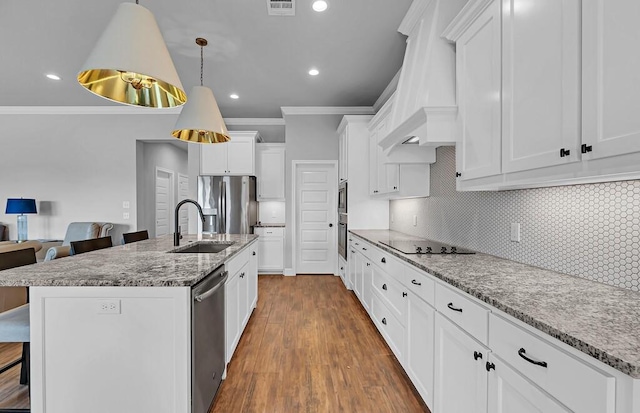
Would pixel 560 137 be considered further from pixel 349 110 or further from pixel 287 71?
pixel 349 110

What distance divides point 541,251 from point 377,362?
1.44 metres

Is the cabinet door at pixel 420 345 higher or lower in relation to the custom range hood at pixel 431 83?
lower

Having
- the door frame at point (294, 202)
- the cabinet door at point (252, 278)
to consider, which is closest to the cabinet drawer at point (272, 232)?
the door frame at point (294, 202)

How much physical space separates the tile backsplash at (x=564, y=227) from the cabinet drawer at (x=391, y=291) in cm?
67

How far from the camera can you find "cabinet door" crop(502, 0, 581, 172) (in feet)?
3.55

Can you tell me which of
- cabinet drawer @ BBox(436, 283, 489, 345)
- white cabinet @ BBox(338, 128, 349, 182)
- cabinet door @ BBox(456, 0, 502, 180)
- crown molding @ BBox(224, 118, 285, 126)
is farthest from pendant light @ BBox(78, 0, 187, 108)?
crown molding @ BBox(224, 118, 285, 126)

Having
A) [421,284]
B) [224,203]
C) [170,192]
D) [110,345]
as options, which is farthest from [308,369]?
[170,192]

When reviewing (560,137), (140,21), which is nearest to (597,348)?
(560,137)

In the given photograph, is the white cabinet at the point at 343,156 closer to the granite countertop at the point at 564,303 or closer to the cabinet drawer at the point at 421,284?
the cabinet drawer at the point at 421,284

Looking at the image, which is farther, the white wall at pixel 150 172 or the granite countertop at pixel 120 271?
the white wall at pixel 150 172

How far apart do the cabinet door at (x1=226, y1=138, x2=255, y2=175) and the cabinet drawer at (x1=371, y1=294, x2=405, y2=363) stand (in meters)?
3.41

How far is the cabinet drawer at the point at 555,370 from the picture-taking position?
714mm

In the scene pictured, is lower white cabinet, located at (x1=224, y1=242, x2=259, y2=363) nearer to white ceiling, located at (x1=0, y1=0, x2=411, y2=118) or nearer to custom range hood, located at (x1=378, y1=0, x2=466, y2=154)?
custom range hood, located at (x1=378, y1=0, x2=466, y2=154)

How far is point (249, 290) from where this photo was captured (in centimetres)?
303
